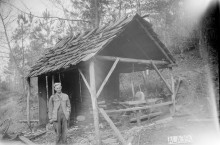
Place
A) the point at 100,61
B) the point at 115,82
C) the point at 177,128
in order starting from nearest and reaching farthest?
the point at 177,128
the point at 100,61
the point at 115,82

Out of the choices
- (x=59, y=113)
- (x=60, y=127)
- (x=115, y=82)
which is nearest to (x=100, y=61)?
(x=115, y=82)

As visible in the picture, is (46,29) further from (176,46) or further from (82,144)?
(82,144)

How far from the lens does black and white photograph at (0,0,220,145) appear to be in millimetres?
8125

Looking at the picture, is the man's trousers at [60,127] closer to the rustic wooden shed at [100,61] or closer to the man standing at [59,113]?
the man standing at [59,113]

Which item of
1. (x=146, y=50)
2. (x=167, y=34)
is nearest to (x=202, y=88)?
(x=146, y=50)

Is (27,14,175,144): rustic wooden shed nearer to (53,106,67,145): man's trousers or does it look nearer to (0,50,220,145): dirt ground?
(0,50,220,145): dirt ground

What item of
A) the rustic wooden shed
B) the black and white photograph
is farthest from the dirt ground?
the rustic wooden shed

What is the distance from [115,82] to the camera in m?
14.8

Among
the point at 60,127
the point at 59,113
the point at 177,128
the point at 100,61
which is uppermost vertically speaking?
the point at 100,61

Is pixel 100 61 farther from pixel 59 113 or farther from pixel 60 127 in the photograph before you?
pixel 60 127

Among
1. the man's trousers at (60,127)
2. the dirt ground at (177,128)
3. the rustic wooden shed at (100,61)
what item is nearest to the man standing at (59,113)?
the man's trousers at (60,127)

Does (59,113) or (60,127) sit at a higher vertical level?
(59,113)

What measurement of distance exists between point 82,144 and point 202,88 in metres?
11.7

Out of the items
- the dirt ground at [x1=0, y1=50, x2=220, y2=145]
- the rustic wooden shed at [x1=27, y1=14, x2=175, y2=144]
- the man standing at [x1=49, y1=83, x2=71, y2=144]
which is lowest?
the dirt ground at [x1=0, y1=50, x2=220, y2=145]
